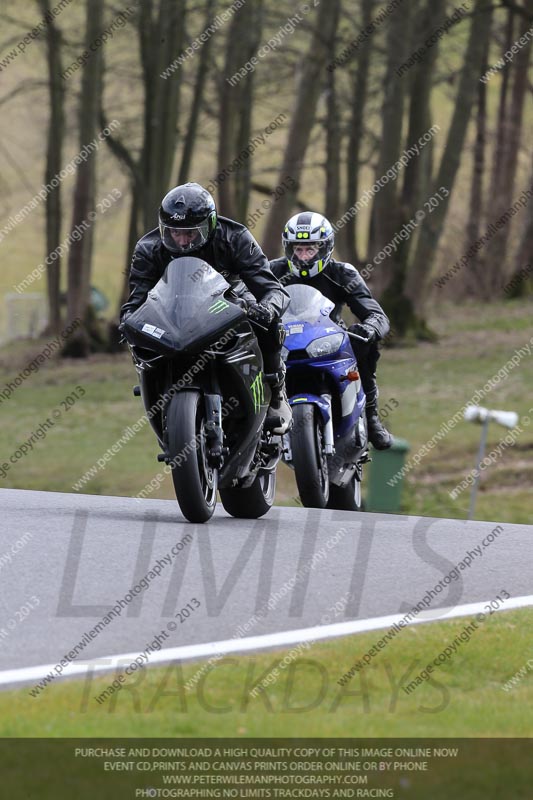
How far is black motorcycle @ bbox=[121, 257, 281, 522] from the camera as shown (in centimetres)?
824

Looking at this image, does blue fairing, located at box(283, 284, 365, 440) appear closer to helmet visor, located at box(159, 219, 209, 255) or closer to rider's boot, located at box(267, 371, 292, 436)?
rider's boot, located at box(267, 371, 292, 436)

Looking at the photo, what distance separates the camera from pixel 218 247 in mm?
8875

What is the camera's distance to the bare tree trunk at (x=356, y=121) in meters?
32.1

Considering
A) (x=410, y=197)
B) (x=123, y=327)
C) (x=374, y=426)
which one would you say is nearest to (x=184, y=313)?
(x=123, y=327)

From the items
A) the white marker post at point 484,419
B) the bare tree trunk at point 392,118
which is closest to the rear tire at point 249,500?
the white marker post at point 484,419

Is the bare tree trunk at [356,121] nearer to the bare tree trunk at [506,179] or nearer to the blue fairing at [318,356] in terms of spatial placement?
the bare tree trunk at [506,179]

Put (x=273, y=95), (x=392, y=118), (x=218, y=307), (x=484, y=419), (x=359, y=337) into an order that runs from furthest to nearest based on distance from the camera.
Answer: (x=273, y=95) → (x=392, y=118) → (x=484, y=419) → (x=359, y=337) → (x=218, y=307)

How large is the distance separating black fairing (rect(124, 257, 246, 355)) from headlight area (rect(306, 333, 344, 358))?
1.98 meters

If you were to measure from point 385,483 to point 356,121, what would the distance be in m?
19.0

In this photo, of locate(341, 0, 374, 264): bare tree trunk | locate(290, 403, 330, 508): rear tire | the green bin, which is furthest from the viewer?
locate(341, 0, 374, 264): bare tree trunk

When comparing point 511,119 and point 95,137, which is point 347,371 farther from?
point 511,119

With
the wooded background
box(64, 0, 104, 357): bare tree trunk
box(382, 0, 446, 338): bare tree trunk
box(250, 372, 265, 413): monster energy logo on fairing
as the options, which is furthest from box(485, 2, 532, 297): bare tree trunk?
box(250, 372, 265, 413): monster energy logo on fairing

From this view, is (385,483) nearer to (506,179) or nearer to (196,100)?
(196,100)
